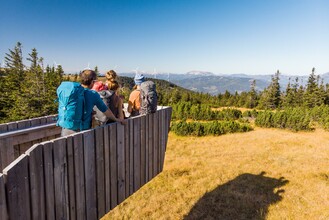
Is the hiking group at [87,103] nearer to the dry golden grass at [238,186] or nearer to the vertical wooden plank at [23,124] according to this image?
the vertical wooden plank at [23,124]

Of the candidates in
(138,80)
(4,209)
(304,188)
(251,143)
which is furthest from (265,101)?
(4,209)

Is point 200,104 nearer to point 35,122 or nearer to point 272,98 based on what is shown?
point 272,98

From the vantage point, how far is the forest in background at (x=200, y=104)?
67.2ft

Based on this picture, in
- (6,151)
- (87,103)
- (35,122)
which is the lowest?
(6,151)

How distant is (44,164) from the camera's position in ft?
8.56

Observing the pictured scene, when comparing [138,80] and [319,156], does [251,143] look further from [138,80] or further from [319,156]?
[138,80]

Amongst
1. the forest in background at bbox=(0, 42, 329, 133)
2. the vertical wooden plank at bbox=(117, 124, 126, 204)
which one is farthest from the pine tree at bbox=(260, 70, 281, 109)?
the vertical wooden plank at bbox=(117, 124, 126, 204)

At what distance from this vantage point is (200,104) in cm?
4009

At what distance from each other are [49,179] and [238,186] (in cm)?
710

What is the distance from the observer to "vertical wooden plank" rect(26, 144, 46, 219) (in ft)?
8.08

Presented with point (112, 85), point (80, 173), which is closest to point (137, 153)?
point (112, 85)

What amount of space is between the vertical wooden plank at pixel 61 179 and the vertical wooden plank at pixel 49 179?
0.15 ft

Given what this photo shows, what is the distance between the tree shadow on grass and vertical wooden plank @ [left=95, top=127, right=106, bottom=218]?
343 centimetres

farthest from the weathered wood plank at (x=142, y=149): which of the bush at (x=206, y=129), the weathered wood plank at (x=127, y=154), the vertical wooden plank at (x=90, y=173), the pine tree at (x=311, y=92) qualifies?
the pine tree at (x=311, y=92)
